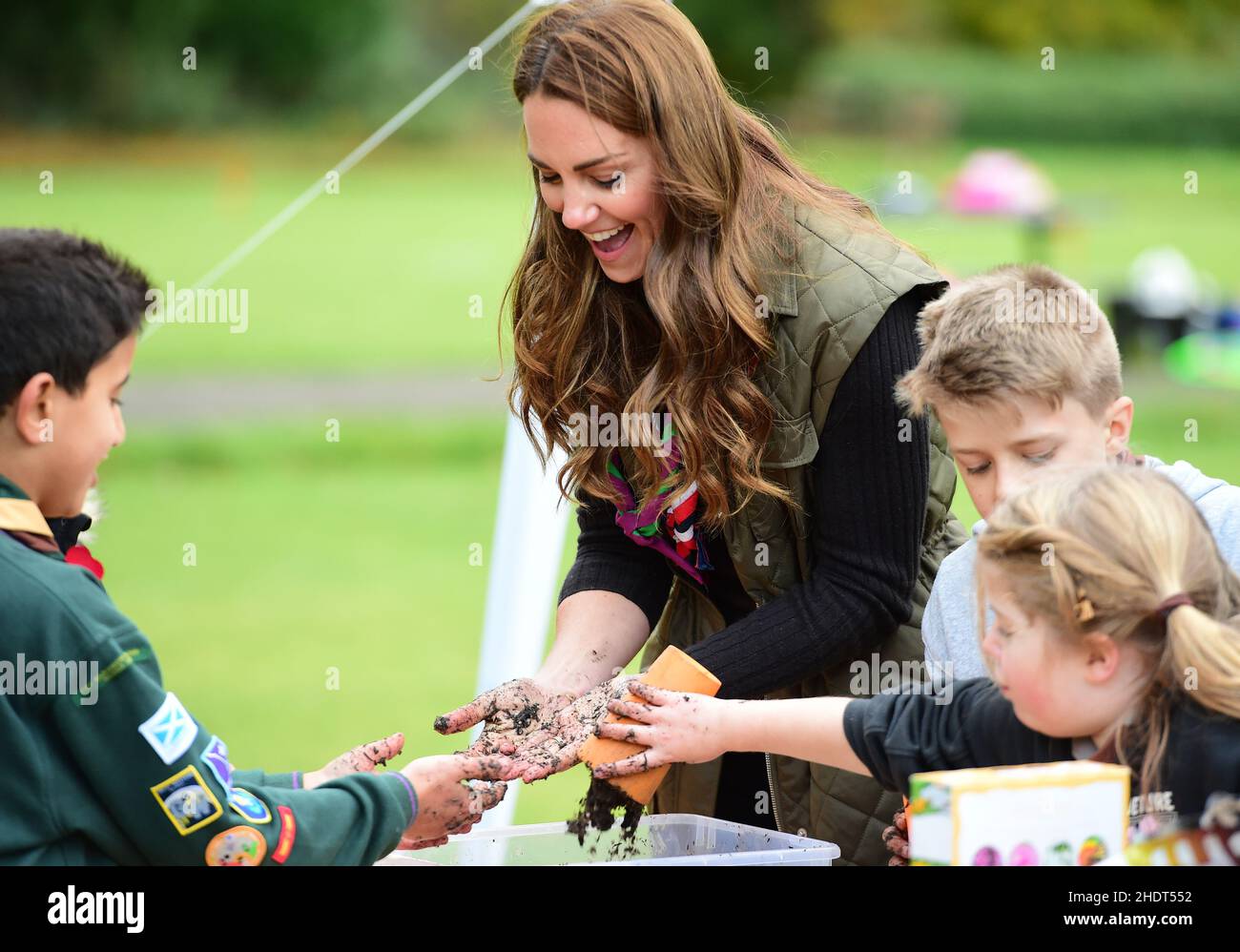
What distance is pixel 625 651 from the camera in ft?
8.45

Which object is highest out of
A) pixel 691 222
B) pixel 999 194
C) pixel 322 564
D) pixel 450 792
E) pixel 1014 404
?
pixel 999 194

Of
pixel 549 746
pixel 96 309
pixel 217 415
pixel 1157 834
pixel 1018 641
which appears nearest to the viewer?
pixel 1157 834

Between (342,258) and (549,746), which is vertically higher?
(342,258)

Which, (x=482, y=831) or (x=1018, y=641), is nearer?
(x=1018, y=641)

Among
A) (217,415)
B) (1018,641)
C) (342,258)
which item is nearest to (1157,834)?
(1018,641)

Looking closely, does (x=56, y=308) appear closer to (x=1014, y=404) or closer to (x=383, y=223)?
(x=1014, y=404)

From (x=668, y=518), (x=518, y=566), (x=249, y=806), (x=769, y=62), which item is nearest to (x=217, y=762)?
(x=249, y=806)

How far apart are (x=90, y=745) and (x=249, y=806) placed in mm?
202

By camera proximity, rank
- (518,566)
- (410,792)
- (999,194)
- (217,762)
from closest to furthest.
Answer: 1. (217,762)
2. (410,792)
3. (518,566)
4. (999,194)

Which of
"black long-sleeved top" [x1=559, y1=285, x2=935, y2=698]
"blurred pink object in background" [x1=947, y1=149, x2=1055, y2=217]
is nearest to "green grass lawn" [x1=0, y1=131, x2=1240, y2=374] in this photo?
"blurred pink object in background" [x1=947, y1=149, x2=1055, y2=217]

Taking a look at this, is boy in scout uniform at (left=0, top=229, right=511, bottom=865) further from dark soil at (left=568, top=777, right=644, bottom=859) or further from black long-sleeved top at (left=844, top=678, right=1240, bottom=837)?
black long-sleeved top at (left=844, top=678, right=1240, bottom=837)

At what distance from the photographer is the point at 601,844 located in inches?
90.3
